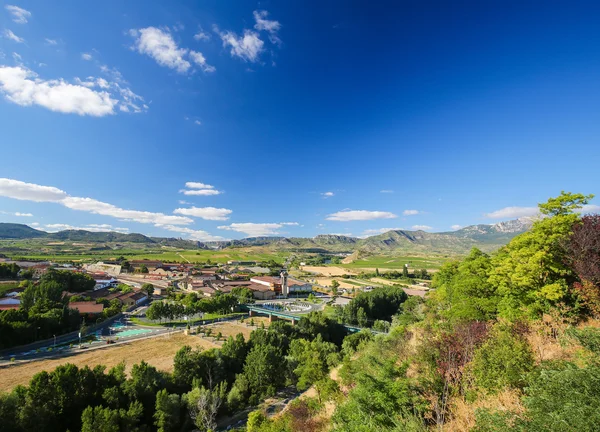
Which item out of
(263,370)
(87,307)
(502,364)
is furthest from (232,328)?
(502,364)

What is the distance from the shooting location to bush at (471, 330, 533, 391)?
11.4 meters

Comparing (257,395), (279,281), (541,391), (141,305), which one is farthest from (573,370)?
(279,281)

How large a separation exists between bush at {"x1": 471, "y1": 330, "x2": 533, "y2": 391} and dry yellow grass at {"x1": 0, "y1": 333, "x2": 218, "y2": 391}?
36061 mm

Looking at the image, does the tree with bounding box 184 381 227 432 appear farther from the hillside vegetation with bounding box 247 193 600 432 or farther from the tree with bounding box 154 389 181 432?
the hillside vegetation with bounding box 247 193 600 432

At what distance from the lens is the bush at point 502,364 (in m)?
11.4

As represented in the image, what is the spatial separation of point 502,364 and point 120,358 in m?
44.9

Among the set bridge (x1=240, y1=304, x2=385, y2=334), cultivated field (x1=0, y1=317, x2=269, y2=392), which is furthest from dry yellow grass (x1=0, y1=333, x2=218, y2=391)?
bridge (x1=240, y1=304, x2=385, y2=334)

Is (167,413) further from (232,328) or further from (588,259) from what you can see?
(588,259)

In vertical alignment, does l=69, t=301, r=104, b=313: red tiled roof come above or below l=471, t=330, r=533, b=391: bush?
below

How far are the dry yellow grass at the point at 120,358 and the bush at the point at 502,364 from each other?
36.1 metres

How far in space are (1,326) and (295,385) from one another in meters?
43.6

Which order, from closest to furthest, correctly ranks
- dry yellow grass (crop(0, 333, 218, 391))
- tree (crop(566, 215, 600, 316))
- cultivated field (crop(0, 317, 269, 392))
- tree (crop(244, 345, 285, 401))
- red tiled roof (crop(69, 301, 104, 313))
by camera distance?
tree (crop(566, 215, 600, 316)) < dry yellow grass (crop(0, 333, 218, 391)) < cultivated field (crop(0, 317, 269, 392)) < tree (crop(244, 345, 285, 401)) < red tiled roof (crop(69, 301, 104, 313))

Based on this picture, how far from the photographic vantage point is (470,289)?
23625mm

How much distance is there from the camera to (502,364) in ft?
39.2
